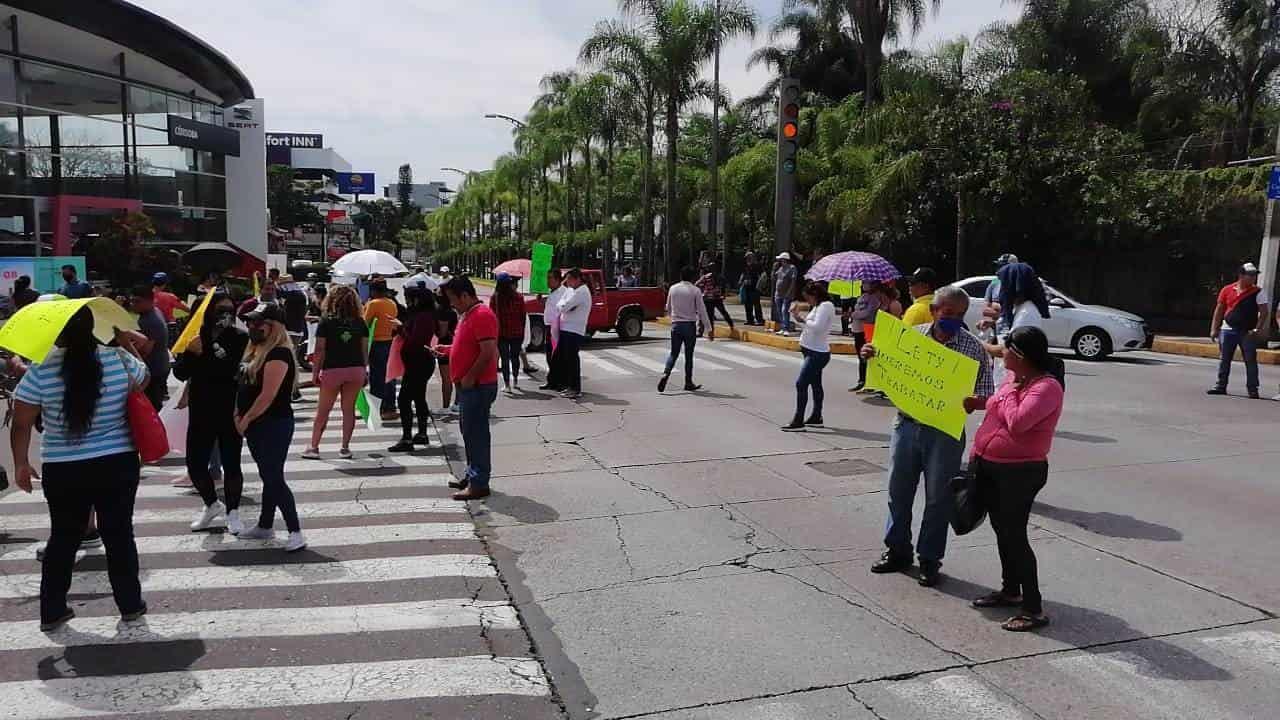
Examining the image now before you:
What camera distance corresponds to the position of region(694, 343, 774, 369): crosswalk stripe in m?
17.2

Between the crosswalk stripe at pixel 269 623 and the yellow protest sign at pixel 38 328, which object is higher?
the yellow protest sign at pixel 38 328

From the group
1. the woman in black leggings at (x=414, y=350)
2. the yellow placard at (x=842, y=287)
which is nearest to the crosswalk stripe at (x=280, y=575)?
the woman in black leggings at (x=414, y=350)

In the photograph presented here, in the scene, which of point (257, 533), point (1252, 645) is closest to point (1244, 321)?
point (1252, 645)

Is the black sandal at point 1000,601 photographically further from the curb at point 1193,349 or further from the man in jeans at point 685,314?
the curb at point 1193,349

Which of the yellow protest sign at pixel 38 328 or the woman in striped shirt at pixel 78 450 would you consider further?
the woman in striped shirt at pixel 78 450

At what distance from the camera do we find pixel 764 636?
198 inches

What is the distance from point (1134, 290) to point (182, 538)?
86.2ft

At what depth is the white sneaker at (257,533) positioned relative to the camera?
22.2ft

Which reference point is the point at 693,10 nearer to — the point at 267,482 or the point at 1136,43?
the point at 1136,43

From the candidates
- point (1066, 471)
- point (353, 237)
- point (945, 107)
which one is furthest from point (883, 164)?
point (353, 237)

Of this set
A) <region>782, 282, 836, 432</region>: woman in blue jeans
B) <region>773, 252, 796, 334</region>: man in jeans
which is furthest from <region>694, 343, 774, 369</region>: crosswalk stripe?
<region>782, 282, 836, 432</region>: woman in blue jeans

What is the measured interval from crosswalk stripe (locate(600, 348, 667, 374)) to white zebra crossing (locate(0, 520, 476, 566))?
9466mm

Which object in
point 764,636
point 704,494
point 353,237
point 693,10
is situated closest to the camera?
point 764,636

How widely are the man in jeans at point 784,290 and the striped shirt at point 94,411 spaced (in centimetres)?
1689
